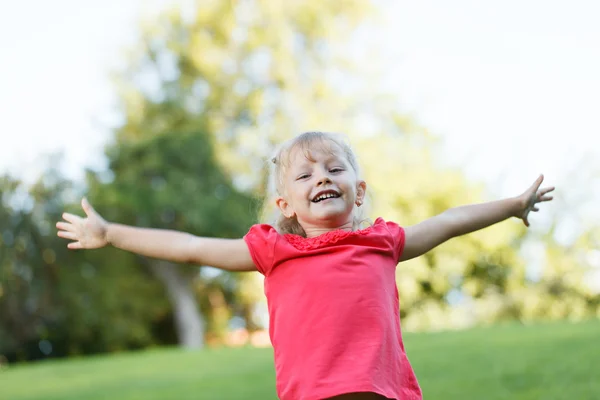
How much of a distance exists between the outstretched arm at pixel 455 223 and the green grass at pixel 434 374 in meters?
2.49

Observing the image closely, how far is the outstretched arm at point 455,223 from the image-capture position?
2414mm

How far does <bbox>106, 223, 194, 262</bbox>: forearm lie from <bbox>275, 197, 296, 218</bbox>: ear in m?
0.31

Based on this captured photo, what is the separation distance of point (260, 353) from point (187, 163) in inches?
420

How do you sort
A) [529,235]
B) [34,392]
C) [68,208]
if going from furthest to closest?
[529,235] < [68,208] < [34,392]

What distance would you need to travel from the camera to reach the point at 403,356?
222 centimetres

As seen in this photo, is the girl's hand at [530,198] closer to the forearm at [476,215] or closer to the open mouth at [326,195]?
the forearm at [476,215]

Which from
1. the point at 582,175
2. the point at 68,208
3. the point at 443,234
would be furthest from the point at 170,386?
the point at 582,175

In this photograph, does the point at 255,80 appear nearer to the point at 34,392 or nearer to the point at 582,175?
the point at 582,175

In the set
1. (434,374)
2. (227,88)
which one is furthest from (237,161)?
(434,374)

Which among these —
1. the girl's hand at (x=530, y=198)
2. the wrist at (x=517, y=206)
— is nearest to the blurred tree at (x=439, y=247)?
the girl's hand at (x=530, y=198)

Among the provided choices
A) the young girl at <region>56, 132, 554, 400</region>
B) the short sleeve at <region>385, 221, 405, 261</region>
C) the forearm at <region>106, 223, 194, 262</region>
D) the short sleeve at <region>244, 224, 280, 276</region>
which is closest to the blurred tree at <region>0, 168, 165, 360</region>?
the forearm at <region>106, 223, 194, 262</region>

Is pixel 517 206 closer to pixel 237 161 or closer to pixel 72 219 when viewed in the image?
pixel 72 219

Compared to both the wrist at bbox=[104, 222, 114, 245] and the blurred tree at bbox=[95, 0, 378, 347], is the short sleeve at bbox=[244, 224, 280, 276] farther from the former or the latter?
the blurred tree at bbox=[95, 0, 378, 347]

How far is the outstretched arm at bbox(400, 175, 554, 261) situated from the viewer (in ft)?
7.92
